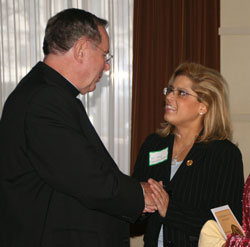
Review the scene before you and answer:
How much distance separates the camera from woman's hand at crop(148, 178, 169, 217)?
7.76ft

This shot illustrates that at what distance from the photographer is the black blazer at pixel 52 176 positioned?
5.63ft

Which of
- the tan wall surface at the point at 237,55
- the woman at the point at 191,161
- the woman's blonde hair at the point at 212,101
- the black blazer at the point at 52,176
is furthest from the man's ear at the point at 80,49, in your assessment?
the tan wall surface at the point at 237,55

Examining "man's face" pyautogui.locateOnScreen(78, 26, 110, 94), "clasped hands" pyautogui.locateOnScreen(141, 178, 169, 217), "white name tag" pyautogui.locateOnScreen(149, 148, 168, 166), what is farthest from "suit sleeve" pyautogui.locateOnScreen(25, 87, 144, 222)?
"white name tag" pyautogui.locateOnScreen(149, 148, 168, 166)

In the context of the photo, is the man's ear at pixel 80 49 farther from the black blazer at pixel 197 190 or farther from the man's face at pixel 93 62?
the black blazer at pixel 197 190

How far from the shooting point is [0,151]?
184 cm

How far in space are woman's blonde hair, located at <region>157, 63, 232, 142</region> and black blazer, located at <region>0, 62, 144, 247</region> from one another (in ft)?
3.49

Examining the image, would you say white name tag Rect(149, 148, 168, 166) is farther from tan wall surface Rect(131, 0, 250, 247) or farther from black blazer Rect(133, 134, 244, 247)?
tan wall surface Rect(131, 0, 250, 247)

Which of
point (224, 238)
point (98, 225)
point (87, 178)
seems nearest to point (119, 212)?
point (98, 225)

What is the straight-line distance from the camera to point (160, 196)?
2.39 metres

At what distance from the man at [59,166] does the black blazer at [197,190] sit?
1.95 ft

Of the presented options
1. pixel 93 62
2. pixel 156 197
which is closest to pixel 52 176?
pixel 93 62

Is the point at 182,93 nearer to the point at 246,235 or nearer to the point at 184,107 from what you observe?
the point at 184,107

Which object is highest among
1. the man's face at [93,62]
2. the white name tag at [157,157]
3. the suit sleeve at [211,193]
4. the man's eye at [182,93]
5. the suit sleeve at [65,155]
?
the man's face at [93,62]

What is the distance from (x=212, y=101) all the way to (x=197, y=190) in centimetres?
66
